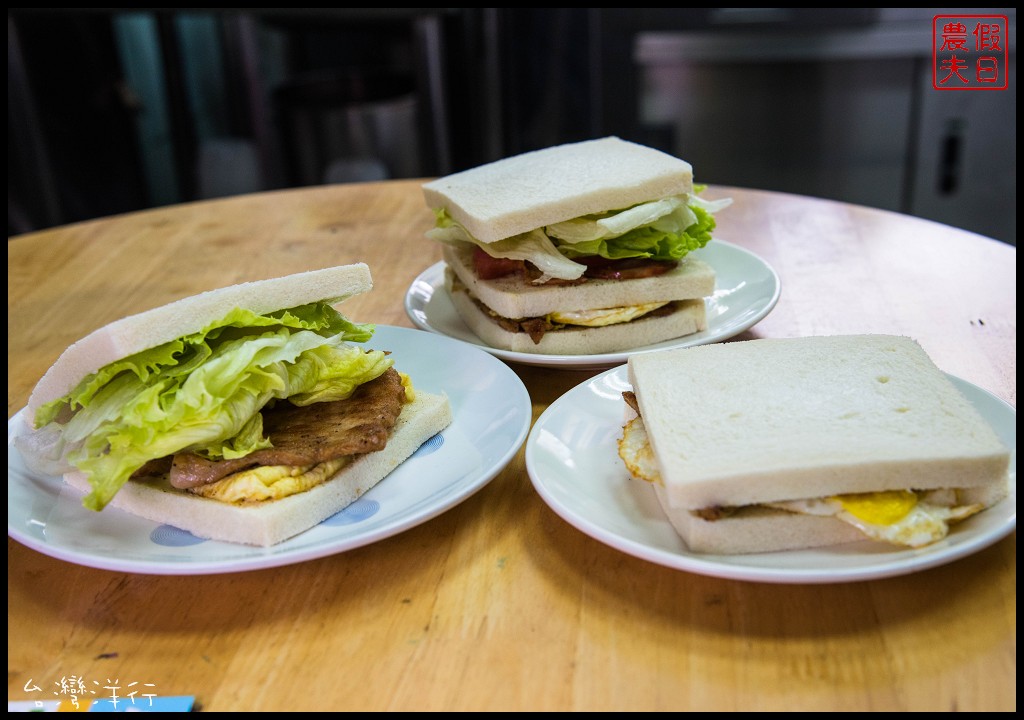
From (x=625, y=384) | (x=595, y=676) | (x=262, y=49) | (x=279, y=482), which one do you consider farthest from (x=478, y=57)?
(x=595, y=676)

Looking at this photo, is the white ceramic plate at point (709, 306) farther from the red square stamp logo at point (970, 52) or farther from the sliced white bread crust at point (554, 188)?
the red square stamp logo at point (970, 52)

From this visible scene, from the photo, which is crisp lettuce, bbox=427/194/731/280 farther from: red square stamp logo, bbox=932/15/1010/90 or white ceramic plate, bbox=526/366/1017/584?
red square stamp logo, bbox=932/15/1010/90

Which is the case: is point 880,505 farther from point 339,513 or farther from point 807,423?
point 339,513

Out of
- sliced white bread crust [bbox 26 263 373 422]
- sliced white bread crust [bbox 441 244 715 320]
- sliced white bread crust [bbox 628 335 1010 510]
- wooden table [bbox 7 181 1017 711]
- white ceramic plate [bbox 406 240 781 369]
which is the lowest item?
wooden table [bbox 7 181 1017 711]

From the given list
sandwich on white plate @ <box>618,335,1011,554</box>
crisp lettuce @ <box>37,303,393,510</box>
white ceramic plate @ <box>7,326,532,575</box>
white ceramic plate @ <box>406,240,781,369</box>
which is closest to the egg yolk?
sandwich on white plate @ <box>618,335,1011,554</box>

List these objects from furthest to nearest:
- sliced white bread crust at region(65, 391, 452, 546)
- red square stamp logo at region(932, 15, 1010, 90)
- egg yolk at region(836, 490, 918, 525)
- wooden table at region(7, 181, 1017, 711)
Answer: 1. red square stamp logo at region(932, 15, 1010, 90)
2. sliced white bread crust at region(65, 391, 452, 546)
3. egg yolk at region(836, 490, 918, 525)
4. wooden table at region(7, 181, 1017, 711)

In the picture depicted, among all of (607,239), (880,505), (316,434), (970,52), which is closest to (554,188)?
(607,239)
